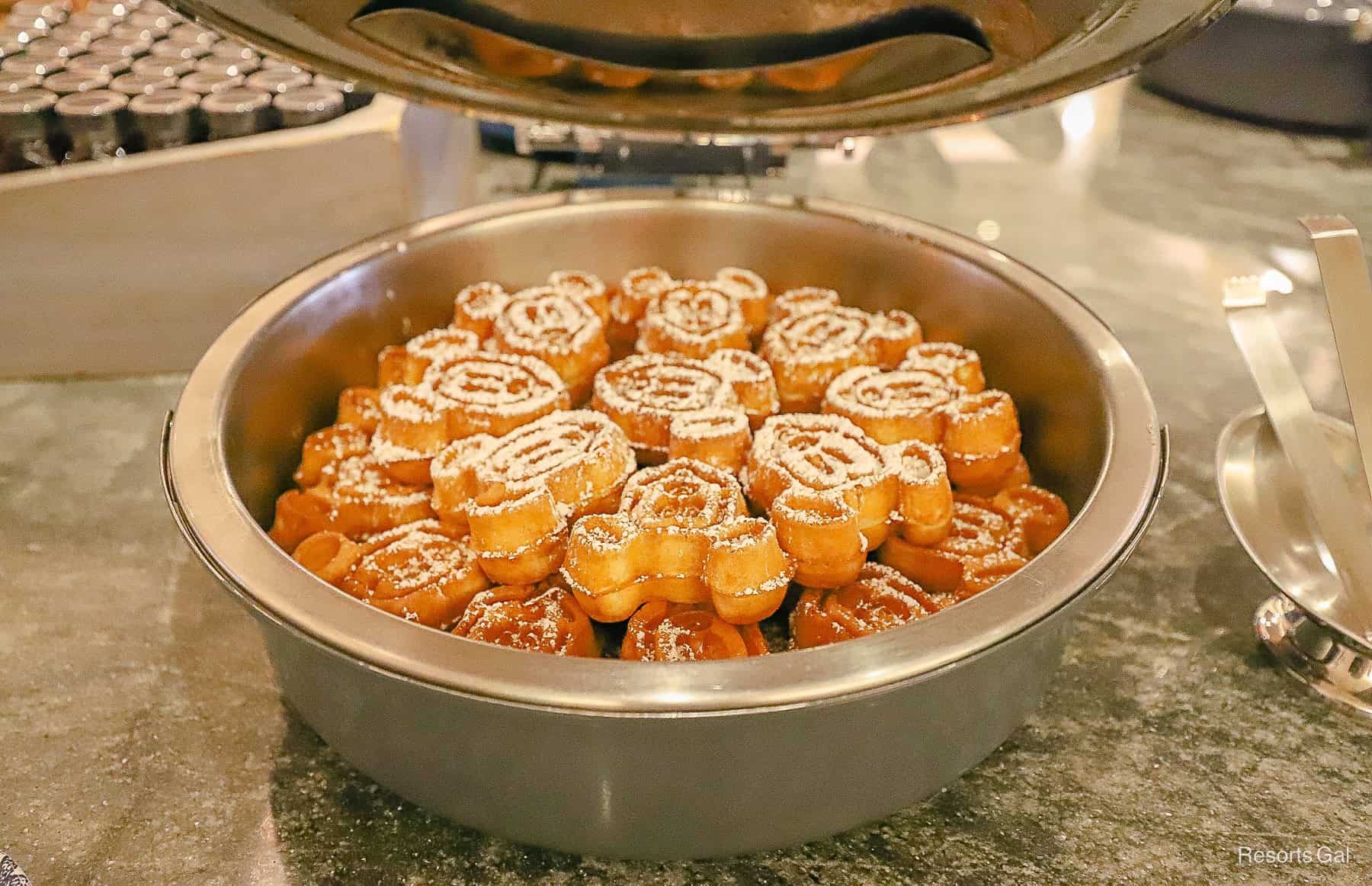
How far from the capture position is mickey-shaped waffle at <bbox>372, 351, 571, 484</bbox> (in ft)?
3.55

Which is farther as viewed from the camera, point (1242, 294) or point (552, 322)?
point (552, 322)

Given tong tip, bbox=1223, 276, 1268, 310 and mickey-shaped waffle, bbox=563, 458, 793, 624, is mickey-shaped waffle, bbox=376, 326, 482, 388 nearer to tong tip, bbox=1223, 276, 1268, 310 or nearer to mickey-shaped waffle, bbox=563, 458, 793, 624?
mickey-shaped waffle, bbox=563, 458, 793, 624

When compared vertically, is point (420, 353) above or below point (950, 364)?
below

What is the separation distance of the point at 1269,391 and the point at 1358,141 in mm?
1732

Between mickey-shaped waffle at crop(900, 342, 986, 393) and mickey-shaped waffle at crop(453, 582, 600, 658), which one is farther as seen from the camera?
mickey-shaped waffle at crop(900, 342, 986, 393)

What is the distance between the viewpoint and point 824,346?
4.06ft

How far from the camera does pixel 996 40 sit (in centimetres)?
89

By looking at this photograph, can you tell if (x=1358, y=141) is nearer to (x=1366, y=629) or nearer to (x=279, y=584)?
(x=1366, y=629)

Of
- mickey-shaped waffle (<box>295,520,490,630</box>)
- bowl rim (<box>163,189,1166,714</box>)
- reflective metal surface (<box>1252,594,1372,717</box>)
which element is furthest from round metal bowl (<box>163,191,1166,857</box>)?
reflective metal surface (<box>1252,594,1372,717</box>)

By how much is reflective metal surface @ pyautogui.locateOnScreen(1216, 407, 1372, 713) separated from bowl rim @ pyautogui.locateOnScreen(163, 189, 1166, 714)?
20 centimetres

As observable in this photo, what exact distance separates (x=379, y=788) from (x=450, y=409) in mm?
419

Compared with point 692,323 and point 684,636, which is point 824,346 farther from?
point 684,636

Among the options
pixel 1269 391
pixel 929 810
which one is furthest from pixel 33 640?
pixel 1269 391

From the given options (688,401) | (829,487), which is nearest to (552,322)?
(688,401)
